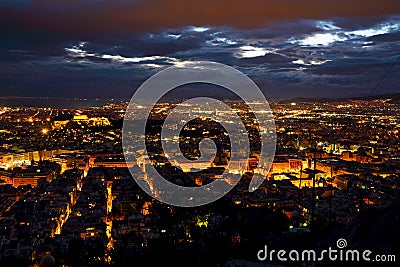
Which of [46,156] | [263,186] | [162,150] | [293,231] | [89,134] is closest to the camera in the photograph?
[293,231]

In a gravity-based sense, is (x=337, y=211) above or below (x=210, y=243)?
below

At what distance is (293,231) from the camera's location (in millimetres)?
6699

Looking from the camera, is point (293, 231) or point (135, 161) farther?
point (135, 161)

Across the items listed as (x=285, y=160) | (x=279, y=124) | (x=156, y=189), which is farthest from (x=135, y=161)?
(x=279, y=124)

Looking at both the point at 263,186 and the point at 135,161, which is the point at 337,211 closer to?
the point at 263,186

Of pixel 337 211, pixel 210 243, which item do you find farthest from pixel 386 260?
pixel 337 211

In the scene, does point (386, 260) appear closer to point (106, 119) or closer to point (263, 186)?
point (263, 186)

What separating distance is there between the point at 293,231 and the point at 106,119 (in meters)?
40.4

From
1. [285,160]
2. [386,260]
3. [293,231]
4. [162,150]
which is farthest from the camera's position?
[162,150]

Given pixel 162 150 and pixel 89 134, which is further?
pixel 89 134

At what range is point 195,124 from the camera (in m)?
37.3

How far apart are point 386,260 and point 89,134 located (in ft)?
119

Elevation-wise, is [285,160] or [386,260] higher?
[386,260]

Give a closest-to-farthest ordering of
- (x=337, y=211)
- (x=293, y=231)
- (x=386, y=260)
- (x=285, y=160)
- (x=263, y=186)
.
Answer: (x=386, y=260) < (x=293, y=231) < (x=337, y=211) < (x=263, y=186) < (x=285, y=160)
